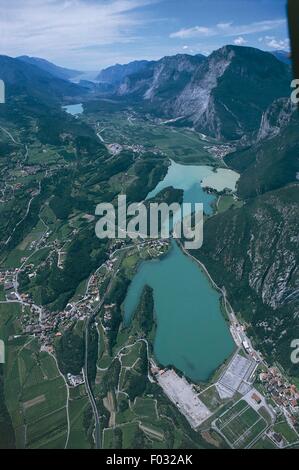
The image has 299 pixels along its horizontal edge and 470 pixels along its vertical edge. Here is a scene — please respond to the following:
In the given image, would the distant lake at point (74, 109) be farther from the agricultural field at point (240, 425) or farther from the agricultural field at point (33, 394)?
the agricultural field at point (240, 425)

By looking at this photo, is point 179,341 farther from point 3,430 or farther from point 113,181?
point 113,181

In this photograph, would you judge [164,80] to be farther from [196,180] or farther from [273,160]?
[273,160]

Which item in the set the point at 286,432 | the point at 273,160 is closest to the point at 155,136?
the point at 273,160

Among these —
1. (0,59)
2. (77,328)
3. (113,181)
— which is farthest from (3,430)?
(0,59)

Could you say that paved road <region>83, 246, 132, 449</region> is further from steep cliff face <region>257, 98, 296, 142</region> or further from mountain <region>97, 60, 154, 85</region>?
mountain <region>97, 60, 154, 85</region>

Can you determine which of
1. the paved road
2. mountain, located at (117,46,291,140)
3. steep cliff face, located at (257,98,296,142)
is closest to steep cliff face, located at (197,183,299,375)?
the paved road
